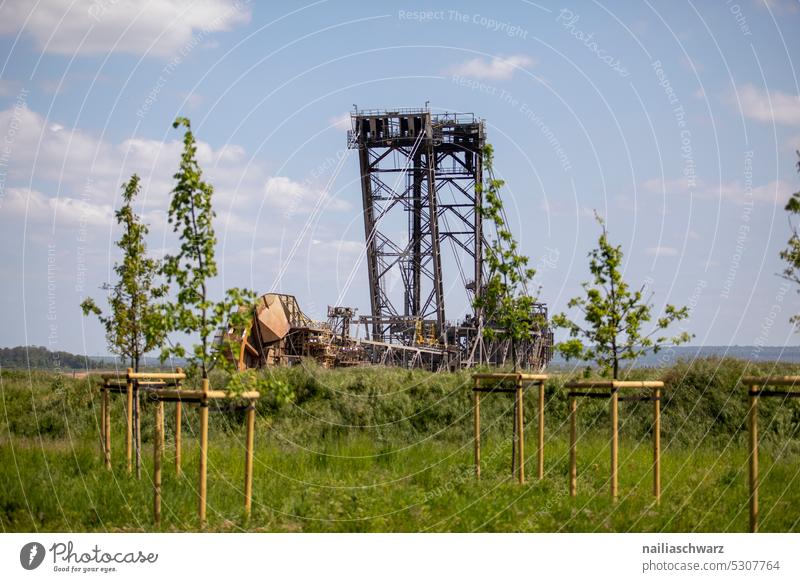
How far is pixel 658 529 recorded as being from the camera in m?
11.4

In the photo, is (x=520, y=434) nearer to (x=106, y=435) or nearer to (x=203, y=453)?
(x=203, y=453)

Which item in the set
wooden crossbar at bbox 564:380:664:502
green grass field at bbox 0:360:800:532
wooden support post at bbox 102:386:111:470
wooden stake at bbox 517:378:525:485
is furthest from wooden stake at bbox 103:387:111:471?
wooden crossbar at bbox 564:380:664:502

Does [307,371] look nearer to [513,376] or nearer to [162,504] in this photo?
[513,376]

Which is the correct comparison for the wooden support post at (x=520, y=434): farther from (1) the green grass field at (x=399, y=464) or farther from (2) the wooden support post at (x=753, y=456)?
(2) the wooden support post at (x=753, y=456)

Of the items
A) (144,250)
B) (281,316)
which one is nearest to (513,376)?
(144,250)

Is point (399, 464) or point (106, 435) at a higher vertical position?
point (106, 435)

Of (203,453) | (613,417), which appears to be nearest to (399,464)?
(613,417)

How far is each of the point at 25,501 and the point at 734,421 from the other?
1533 centimetres
